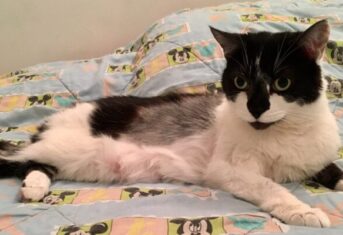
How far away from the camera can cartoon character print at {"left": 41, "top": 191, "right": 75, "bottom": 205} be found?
134 cm

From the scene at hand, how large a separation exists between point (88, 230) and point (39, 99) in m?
1.39

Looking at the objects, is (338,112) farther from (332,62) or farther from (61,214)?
(61,214)

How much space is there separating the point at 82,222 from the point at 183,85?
1039mm

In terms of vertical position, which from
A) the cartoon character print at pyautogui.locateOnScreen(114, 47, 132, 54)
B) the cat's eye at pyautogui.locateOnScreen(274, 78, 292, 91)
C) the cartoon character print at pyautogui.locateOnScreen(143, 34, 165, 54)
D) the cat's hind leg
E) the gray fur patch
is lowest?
the cat's hind leg

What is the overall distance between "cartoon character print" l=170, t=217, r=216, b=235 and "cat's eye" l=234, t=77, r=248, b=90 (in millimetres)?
448

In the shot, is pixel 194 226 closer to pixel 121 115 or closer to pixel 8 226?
pixel 8 226

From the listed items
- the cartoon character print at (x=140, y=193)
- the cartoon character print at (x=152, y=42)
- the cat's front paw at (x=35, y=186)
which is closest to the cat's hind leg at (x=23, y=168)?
the cat's front paw at (x=35, y=186)

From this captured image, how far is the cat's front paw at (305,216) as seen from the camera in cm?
106

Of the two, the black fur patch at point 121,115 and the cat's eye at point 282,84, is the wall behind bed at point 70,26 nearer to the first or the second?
the black fur patch at point 121,115

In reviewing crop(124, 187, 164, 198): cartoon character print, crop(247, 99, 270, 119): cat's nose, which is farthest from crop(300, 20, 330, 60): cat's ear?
crop(124, 187, 164, 198): cartoon character print

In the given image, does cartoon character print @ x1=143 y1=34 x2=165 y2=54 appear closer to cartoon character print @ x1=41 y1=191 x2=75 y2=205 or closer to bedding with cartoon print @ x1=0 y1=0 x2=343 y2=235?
bedding with cartoon print @ x1=0 y1=0 x2=343 y2=235

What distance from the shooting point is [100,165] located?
5.41 feet

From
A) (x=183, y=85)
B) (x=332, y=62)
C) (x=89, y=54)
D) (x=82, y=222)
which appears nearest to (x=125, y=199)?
(x=82, y=222)

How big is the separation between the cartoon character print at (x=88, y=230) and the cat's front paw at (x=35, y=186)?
0.31 meters
